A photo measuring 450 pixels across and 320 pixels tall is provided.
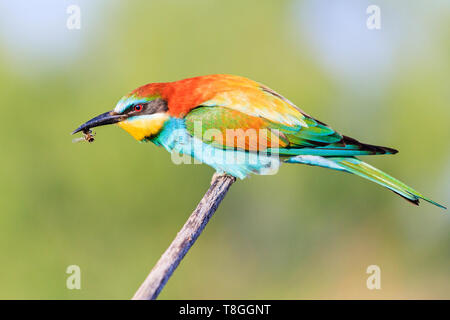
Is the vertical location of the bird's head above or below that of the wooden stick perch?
above

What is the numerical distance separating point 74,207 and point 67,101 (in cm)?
120

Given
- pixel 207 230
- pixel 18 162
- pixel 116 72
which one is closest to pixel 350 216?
pixel 207 230

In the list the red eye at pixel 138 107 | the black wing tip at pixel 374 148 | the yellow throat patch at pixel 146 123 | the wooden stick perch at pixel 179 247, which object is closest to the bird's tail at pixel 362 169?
the black wing tip at pixel 374 148

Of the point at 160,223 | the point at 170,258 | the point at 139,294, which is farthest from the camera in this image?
the point at 160,223

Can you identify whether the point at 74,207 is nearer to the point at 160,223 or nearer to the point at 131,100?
the point at 160,223

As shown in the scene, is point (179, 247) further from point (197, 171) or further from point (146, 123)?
point (197, 171)

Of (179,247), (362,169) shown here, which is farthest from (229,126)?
(179,247)

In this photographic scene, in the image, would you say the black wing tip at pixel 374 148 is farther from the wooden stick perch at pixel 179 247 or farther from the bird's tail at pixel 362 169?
the wooden stick perch at pixel 179 247

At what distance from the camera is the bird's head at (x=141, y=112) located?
274 cm

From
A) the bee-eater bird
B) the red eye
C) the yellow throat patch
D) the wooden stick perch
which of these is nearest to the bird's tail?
the bee-eater bird

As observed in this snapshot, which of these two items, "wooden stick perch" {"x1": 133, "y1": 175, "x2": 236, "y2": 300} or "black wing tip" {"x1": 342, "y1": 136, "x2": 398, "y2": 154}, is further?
"black wing tip" {"x1": 342, "y1": 136, "x2": 398, "y2": 154}

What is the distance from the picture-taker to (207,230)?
6.43 meters

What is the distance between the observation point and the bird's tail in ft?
8.83

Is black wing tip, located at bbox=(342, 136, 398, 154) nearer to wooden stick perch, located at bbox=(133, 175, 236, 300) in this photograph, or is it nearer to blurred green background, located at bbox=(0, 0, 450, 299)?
wooden stick perch, located at bbox=(133, 175, 236, 300)
